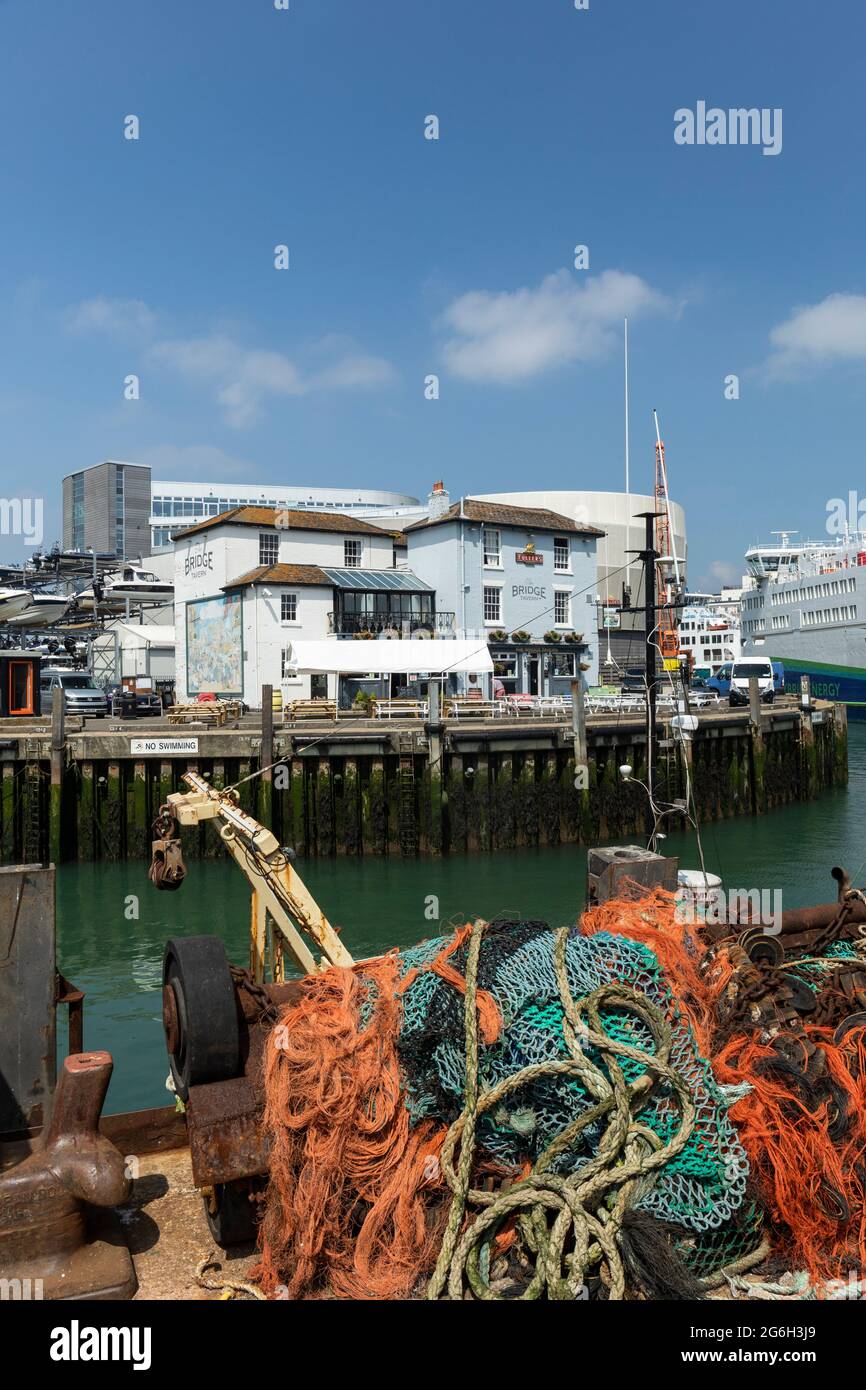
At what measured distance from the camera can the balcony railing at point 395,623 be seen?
38562mm

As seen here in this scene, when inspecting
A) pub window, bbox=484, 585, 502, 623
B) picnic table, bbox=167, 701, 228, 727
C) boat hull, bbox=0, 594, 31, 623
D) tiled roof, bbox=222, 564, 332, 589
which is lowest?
picnic table, bbox=167, 701, 228, 727

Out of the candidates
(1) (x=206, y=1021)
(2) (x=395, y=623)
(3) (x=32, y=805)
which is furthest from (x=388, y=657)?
(1) (x=206, y=1021)

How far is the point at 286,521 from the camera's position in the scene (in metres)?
40.7

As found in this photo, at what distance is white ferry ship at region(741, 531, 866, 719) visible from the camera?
6619cm

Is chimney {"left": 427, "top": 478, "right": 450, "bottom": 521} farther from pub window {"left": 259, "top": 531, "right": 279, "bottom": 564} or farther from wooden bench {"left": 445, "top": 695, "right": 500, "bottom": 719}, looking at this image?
wooden bench {"left": 445, "top": 695, "right": 500, "bottom": 719}

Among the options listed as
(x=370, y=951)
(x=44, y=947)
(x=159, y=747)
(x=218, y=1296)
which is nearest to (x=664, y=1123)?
(x=218, y=1296)

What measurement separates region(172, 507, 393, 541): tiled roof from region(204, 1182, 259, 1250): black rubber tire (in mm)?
37631

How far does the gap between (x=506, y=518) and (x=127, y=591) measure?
80.4 feet

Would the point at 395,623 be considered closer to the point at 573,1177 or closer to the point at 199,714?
the point at 199,714

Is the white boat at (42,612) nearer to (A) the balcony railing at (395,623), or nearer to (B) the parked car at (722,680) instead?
(A) the balcony railing at (395,623)

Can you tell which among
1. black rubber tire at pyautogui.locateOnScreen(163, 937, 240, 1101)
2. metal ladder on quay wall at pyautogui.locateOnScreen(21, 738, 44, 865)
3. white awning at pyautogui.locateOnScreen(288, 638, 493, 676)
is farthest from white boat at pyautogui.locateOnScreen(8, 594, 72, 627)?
black rubber tire at pyautogui.locateOnScreen(163, 937, 240, 1101)

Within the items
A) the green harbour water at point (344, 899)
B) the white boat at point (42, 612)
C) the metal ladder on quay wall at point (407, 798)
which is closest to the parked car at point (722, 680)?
the green harbour water at point (344, 899)
